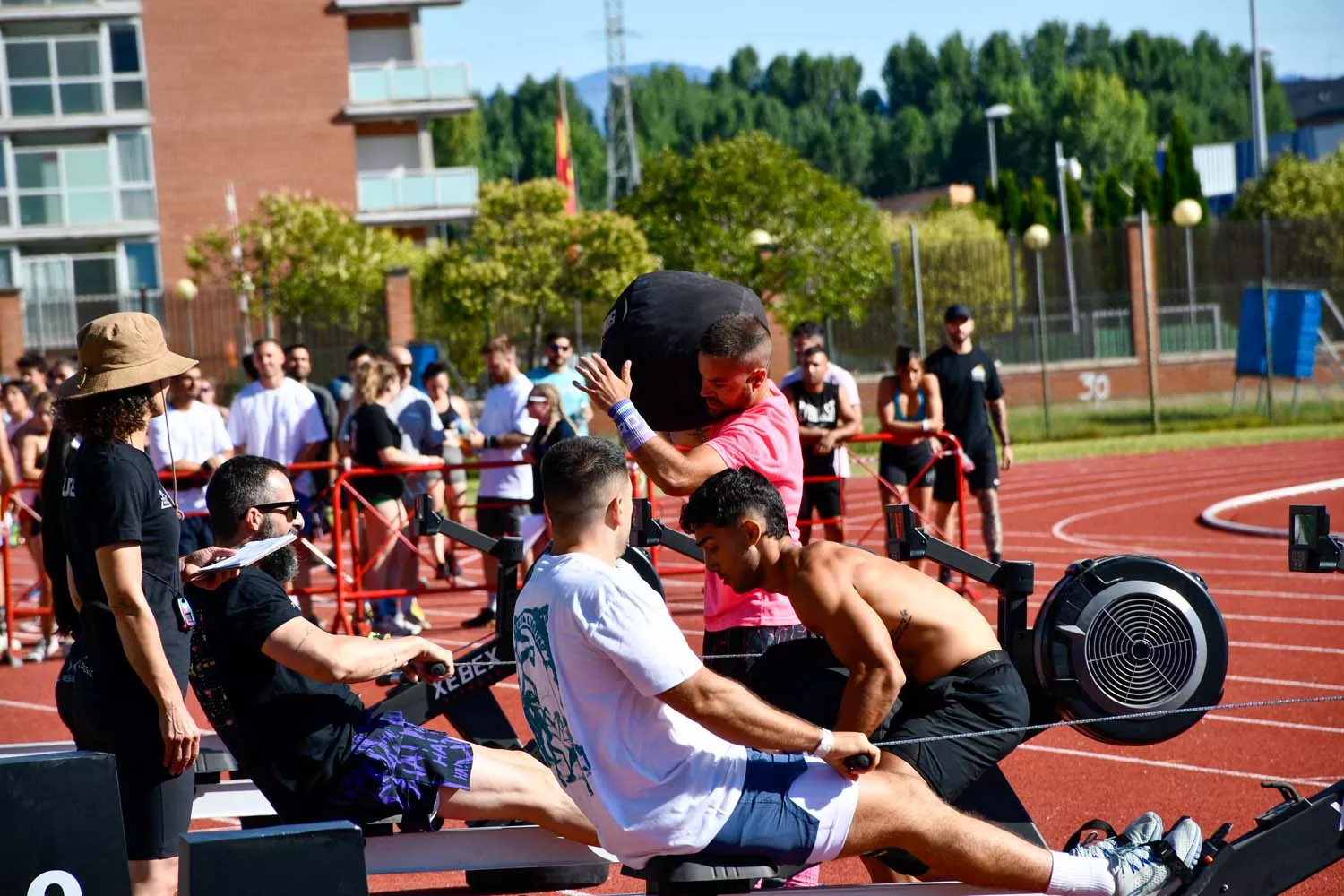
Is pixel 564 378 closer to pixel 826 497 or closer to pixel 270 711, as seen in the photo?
pixel 826 497

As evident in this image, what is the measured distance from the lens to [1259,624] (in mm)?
10148

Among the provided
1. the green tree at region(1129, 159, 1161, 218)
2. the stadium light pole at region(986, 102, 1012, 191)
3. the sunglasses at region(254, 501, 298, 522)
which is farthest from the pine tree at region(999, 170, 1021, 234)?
the sunglasses at region(254, 501, 298, 522)

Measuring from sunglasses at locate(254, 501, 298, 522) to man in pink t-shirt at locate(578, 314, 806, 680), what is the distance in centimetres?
94

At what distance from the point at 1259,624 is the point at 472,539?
5533 mm

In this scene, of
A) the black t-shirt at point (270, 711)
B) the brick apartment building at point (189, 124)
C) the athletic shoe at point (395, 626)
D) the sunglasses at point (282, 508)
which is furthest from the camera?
the brick apartment building at point (189, 124)

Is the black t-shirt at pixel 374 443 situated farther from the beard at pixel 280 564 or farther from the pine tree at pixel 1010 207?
the pine tree at pixel 1010 207

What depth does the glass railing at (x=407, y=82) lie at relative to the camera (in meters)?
Answer: 48.7

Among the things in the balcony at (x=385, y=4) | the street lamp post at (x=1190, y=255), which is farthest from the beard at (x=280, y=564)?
the balcony at (x=385, y=4)

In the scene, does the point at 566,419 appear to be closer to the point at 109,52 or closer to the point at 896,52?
the point at 109,52

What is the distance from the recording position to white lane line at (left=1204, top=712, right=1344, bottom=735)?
7395mm

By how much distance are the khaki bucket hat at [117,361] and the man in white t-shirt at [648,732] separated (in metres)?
1.27

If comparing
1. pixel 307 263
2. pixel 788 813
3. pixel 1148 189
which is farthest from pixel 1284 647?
pixel 1148 189

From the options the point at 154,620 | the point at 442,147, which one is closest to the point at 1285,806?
the point at 154,620

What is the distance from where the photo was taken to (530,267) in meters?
33.2
